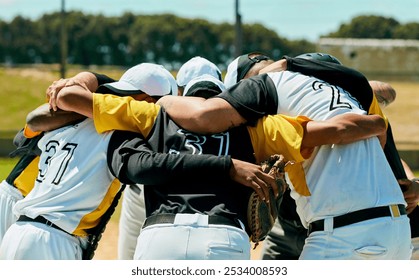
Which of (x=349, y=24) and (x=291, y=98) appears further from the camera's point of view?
(x=349, y=24)

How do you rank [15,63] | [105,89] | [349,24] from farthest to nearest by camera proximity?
[349,24] → [15,63] → [105,89]

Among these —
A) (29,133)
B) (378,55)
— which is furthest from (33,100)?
(29,133)

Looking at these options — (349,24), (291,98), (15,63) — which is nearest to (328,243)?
(291,98)

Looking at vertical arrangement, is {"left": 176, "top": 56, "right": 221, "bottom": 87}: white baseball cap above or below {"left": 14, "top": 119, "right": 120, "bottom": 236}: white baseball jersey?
above

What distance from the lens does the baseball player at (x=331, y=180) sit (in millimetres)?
3898

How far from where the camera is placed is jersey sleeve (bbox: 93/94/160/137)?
12.8 feet

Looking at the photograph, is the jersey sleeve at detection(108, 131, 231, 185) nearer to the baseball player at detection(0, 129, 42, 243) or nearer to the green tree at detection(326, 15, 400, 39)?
the baseball player at detection(0, 129, 42, 243)

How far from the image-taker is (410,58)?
3322 centimetres

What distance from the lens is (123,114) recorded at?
3971 millimetres

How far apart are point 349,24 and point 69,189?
30.2m

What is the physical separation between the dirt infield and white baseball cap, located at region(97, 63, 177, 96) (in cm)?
414

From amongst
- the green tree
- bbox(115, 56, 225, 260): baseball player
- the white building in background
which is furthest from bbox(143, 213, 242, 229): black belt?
the green tree

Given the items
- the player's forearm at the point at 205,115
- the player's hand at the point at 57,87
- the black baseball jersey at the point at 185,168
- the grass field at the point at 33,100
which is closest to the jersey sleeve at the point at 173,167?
the black baseball jersey at the point at 185,168
